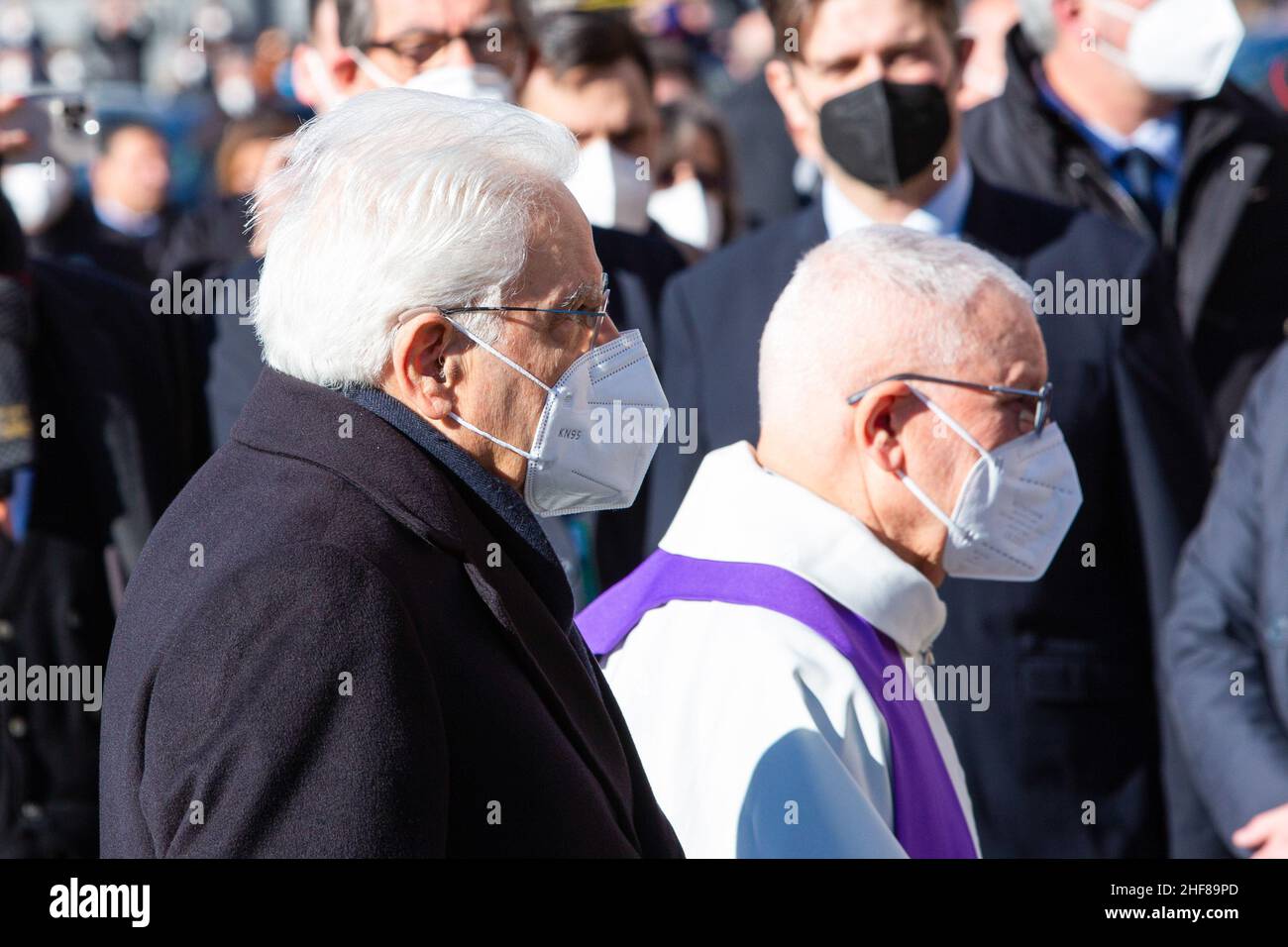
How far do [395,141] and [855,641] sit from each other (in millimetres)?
1031

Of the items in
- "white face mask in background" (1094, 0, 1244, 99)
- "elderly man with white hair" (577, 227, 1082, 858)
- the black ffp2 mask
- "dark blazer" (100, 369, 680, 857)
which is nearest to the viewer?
"dark blazer" (100, 369, 680, 857)

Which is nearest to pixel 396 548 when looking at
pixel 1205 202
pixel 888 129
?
pixel 888 129

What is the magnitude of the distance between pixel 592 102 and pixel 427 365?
9.14 ft

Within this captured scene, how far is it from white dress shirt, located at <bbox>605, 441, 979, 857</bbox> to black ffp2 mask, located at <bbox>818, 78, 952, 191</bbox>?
1378mm

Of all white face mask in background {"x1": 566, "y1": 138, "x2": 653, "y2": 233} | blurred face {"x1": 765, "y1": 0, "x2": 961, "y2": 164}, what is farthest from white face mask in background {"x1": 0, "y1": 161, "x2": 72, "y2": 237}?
blurred face {"x1": 765, "y1": 0, "x2": 961, "y2": 164}

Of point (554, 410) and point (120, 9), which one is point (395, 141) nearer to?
point (554, 410)

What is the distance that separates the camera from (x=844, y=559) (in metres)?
2.77

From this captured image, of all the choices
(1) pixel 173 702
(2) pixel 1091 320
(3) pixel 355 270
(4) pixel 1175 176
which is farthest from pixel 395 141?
(4) pixel 1175 176

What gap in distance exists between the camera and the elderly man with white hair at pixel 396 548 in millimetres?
1941

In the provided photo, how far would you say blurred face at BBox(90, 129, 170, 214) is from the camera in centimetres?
1016

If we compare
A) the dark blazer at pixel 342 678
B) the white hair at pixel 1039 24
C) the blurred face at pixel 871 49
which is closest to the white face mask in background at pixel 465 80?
the blurred face at pixel 871 49

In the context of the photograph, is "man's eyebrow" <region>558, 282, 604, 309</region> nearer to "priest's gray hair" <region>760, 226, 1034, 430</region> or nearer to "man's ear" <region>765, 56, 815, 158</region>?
"priest's gray hair" <region>760, 226, 1034, 430</region>

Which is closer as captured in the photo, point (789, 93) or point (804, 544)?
point (804, 544)

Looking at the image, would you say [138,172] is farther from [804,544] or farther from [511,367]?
[511,367]
